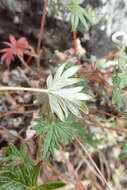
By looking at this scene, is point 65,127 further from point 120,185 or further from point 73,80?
point 120,185

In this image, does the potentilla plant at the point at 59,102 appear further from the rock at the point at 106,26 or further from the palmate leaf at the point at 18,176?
the rock at the point at 106,26

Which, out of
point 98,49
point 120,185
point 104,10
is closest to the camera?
point 104,10

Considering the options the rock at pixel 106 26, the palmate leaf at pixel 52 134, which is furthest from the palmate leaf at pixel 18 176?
the rock at pixel 106 26

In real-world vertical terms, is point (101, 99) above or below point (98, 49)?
below

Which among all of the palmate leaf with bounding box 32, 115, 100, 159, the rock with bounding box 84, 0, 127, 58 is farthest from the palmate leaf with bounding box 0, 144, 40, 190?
the rock with bounding box 84, 0, 127, 58

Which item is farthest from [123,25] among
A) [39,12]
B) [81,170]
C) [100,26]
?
[81,170]

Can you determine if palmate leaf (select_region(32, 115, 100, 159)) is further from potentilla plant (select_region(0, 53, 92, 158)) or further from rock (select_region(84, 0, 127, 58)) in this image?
rock (select_region(84, 0, 127, 58))

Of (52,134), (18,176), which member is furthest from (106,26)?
(18,176)

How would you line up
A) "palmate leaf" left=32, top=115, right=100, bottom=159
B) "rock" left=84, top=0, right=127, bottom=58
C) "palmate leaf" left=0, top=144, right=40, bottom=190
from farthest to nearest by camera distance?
"rock" left=84, top=0, right=127, bottom=58, "palmate leaf" left=32, top=115, right=100, bottom=159, "palmate leaf" left=0, top=144, right=40, bottom=190

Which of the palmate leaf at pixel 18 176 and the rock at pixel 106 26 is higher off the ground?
the rock at pixel 106 26

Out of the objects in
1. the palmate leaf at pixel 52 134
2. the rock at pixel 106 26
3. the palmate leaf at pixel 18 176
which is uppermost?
the rock at pixel 106 26

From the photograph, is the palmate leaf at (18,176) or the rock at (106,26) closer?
the palmate leaf at (18,176)
